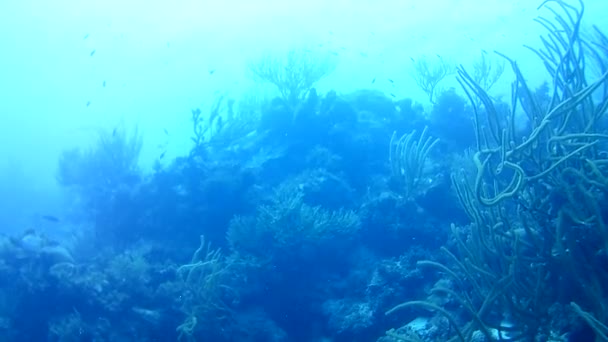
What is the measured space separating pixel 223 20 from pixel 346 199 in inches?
1342

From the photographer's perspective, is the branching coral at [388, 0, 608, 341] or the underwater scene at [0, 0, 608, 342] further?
the underwater scene at [0, 0, 608, 342]

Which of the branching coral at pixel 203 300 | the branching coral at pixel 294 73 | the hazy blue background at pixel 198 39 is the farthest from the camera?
the hazy blue background at pixel 198 39

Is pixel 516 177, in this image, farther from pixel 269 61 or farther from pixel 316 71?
pixel 269 61

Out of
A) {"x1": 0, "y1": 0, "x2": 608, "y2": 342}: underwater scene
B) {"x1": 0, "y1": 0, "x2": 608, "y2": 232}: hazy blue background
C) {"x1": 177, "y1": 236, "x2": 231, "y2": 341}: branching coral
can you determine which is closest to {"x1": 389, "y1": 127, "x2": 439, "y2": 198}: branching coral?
{"x1": 0, "y1": 0, "x2": 608, "y2": 342}: underwater scene

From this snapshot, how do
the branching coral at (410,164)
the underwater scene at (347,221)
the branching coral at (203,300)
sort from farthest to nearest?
the branching coral at (410,164) → the branching coral at (203,300) → the underwater scene at (347,221)

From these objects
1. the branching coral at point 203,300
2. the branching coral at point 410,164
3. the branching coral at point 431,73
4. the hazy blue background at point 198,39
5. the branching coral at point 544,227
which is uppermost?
the hazy blue background at point 198,39

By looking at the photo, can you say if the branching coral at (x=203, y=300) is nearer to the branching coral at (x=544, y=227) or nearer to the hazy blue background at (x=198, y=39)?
the branching coral at (x=544, y=227)

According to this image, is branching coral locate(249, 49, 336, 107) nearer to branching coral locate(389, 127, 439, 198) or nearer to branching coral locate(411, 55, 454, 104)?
branching coral locate(411, 55, 454, 104)

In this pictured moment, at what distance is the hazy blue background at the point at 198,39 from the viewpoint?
26.2 m

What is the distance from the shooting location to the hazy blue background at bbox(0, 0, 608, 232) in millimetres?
26188

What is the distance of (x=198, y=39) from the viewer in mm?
45656

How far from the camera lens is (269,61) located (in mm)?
13633

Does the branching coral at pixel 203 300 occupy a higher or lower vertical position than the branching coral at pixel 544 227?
higher

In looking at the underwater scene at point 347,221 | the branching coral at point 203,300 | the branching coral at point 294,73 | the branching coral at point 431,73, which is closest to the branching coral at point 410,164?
the underwater scene at point 347,221
